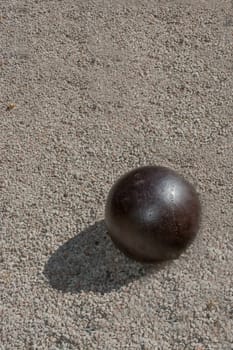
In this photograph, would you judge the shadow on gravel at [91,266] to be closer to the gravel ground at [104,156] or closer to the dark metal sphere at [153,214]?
the gravel ground at [104,156]

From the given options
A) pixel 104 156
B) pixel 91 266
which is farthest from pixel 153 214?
pixel 104 156

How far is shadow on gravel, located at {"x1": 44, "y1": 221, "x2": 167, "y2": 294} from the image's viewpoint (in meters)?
5.96

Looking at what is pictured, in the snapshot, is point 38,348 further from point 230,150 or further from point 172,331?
point 230,150

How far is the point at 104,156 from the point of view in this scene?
23.4ft

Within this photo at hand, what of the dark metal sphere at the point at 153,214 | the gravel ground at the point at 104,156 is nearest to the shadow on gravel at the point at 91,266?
the gravel ground at the point at 104,156

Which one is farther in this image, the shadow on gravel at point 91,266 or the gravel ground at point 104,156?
the shadow on gravel at point 91,266

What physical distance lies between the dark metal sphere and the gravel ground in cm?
36

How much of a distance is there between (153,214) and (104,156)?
68.5 inches

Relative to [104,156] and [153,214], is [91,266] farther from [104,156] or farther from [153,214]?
[104,156]

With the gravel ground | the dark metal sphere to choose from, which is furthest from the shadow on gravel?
the dark metal sphere

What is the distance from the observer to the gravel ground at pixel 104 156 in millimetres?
5699

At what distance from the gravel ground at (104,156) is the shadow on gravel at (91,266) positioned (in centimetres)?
1

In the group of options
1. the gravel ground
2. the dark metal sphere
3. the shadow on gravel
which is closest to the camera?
the dark metal sphere

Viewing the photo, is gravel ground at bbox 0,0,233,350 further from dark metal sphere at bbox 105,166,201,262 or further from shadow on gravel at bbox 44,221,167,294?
dark metal sphere at bbox 105,166,201,262
